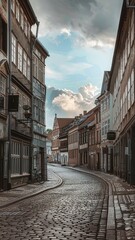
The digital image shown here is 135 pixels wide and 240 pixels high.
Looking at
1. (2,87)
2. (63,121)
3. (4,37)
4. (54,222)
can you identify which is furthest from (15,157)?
(63,121)

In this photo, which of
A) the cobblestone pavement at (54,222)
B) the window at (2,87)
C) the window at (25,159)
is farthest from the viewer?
the window at (25,159)

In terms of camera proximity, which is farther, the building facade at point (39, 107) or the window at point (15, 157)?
the building facade at point (39, 107)

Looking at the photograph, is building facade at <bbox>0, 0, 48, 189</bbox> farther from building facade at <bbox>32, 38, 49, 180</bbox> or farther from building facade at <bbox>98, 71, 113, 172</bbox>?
building facade at <bbox>98, 71, 113, 172</bbox>

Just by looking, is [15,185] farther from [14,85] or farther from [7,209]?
[7,209]

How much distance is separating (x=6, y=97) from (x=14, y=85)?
2.60m

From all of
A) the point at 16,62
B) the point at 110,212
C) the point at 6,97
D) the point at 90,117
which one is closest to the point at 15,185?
the point at 6,97

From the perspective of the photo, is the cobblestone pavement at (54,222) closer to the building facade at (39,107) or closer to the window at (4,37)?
the window at (4,37)

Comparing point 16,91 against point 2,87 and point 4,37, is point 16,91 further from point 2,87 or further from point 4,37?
point 4,37

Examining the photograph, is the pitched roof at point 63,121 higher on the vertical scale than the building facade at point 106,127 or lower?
higher

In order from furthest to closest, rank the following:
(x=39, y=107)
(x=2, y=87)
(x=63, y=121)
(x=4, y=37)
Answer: (x=63, y=121) → (x=39, y=107) → (x=4, y=37) → (x=2, y=87)

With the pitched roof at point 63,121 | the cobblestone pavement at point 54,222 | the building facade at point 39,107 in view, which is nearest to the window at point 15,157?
the building facade at point 39,107

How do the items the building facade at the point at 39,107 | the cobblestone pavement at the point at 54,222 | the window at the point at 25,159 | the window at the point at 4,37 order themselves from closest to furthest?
the cobblestone pavement at the point at 54,222 < the window at the point at 4,37 < the window at the point at 25,159 < the building facade at the point at 39,107

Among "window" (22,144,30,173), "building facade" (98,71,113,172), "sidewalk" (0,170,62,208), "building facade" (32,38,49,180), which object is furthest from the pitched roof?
"sidewalk" (0,170,62,208)

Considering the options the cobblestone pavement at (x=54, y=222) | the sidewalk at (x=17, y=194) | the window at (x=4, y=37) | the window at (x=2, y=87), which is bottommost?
the sidewalk at (x=17, y=194)
